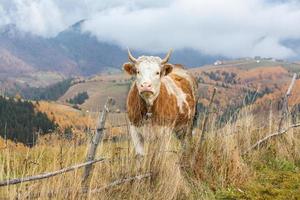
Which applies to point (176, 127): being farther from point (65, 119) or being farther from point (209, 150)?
point (65, 119)

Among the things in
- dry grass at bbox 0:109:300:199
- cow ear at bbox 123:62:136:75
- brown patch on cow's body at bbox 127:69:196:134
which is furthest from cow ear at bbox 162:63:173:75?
dry grass at bbox 0:109:300:199

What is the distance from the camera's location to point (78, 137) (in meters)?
7.07

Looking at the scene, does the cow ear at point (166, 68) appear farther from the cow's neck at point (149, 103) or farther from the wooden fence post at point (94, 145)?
the wooden fence post at point (94, 145)

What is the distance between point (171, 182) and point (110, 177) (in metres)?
0.98

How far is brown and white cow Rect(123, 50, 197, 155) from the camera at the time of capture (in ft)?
32.8

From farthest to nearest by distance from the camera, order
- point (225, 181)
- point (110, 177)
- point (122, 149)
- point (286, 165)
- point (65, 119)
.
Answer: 1. point (65, 119)
2. point (286, 165)
3. point (225, 181)
4. point (122, 149)
5. point (110, 177)

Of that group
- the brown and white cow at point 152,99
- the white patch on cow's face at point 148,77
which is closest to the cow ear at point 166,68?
the brown and white cow at point 152,99

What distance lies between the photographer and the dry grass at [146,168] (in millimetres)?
5742

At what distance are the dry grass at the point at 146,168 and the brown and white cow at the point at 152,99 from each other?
1.05 metres

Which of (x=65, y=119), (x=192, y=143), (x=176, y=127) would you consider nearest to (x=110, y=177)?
(x=192, y=143)

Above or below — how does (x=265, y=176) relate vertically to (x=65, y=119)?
above

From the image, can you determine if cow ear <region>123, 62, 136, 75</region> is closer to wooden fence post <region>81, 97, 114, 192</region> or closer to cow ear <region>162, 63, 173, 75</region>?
cow ear <region>162, 63, 173, 75</region>

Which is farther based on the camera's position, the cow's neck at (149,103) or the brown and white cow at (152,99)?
the cow's neck at (149,103)

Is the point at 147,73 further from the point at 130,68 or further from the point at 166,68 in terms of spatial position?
the point at 166,68
